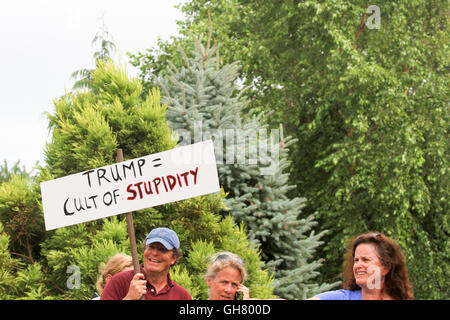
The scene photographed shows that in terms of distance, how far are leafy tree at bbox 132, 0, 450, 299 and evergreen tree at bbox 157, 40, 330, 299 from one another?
4.35 meters

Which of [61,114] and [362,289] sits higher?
[61,114]

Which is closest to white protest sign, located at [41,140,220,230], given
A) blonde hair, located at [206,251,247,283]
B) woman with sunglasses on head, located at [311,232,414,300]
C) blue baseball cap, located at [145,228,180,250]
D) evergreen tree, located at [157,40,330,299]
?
blue baseball cap, located at [145,228,180,250]

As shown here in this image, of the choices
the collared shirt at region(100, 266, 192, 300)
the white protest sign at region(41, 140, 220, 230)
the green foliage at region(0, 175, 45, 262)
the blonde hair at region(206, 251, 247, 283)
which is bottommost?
the collared shirt at region(100, 266, 192, 300)

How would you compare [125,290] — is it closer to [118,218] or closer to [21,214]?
[118,218]

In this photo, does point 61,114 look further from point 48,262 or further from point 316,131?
point 316,131

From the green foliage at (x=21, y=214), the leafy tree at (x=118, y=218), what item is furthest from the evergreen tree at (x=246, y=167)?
the green foliage at (x=21, y=214)

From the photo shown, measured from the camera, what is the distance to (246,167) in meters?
6.66

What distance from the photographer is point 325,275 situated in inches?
492

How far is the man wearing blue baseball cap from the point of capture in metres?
2.35

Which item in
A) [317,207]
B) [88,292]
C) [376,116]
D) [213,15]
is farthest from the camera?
[213,15]

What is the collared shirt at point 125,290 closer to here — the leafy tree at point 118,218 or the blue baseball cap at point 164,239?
the blue baseball cap at point 164,239

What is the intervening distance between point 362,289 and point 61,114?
4.41 meters

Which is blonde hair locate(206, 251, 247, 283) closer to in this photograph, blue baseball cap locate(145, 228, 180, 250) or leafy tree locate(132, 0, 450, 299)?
→ blue baseball cap locate(145, 228, 180, 250)

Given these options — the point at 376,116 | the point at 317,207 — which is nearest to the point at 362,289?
the point at 376,116
